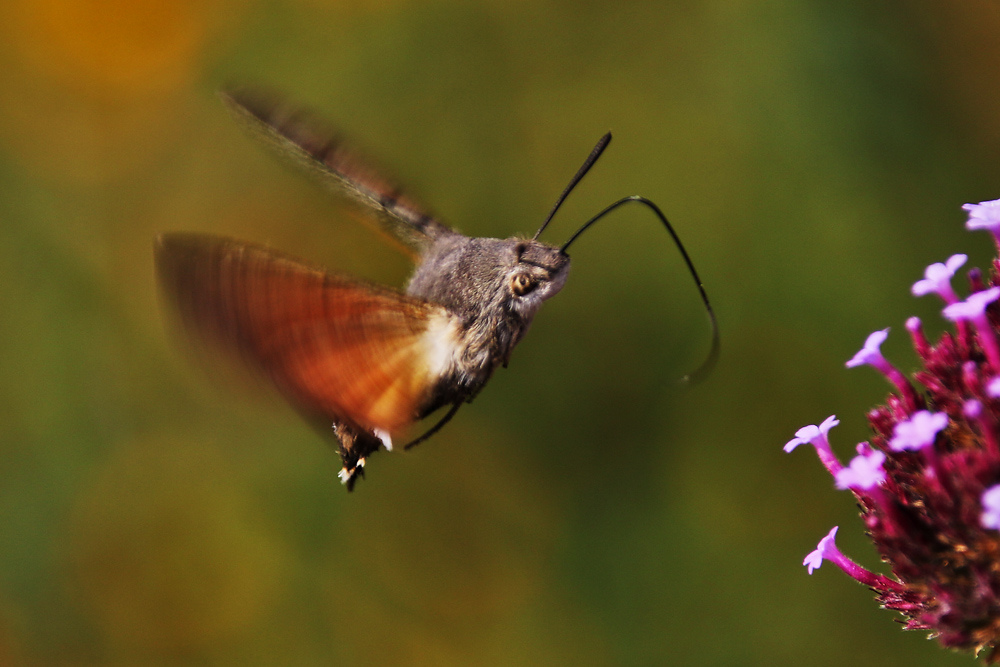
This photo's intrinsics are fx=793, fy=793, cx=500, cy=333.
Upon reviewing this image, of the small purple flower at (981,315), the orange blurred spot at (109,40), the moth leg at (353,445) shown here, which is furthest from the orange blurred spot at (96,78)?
the small purple flower at (981,315)

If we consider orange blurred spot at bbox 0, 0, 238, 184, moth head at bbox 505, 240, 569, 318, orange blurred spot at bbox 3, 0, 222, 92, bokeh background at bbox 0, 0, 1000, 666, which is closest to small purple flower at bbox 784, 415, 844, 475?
moth head at bbox 505, 240, 569, 318

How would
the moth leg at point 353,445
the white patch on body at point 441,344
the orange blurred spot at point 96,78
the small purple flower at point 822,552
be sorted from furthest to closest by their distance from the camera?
the orange blurred spot at point 96,78
the moth leg at point 353,445
the white patch on body at point 441,344
the small purple flower at point 822,552

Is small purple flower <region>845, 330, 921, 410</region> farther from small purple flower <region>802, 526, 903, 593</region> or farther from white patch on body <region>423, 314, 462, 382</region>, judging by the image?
white patch on body <region>423, 314, 462, 382</region>

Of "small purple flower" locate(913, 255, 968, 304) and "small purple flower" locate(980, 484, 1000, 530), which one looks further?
"small purple flower" locate(913, 255, 968, 304)

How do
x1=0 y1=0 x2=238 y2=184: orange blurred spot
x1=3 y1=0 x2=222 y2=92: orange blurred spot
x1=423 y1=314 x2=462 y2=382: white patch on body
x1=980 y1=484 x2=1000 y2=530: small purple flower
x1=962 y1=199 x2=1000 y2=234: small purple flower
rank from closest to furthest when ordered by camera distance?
x1=980 y1=484 x2=1000 y2=530: small purple flower, x1=962 y1=199 x2=1000 y2=234: small purple flower, x1=423 y1=314 x2=462 y2=382: white patch on body, x1=0 y1=0 x2=238 y2=184: orange blurred spot, x1=3 y1=0 x2=222 y2=92: orange blurred spot

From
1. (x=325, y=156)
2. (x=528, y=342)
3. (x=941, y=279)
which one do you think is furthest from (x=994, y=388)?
(x=528, y=342)

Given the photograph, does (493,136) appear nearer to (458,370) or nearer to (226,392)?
(458,370)

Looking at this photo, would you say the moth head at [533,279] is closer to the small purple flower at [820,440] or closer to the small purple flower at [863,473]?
the small purple flower at [820,440]

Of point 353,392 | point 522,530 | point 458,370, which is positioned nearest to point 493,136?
point 522,530

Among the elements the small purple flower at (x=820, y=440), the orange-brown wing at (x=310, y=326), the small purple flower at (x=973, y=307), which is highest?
the small purple flower at (x=973, y=307)
